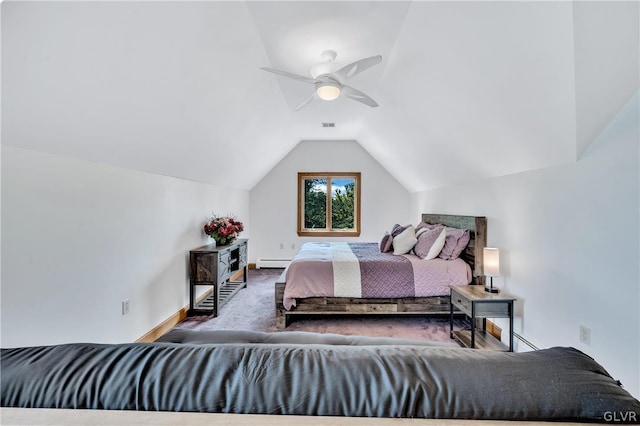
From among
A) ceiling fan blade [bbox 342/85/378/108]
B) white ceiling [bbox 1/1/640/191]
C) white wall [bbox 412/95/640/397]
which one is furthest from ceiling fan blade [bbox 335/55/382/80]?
white wall [bbox 412/95/640/397]

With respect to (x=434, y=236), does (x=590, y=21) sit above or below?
above

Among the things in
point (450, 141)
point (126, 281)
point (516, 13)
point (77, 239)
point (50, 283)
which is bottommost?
point (126, 281)

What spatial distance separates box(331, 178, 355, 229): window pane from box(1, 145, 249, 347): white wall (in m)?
3.60

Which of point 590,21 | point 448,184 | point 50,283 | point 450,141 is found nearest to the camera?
point 590,21

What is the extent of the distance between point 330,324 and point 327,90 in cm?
239

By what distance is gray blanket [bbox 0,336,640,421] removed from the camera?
2.20 feet

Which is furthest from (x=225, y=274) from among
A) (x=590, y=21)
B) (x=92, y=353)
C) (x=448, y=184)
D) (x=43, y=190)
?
Answer: (x=590, y=21)

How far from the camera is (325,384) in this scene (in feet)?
2.32

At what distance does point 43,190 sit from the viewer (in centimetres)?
160

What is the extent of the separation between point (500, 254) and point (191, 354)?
2.93m

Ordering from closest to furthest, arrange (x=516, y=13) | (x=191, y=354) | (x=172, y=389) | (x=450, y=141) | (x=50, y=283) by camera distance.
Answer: (x=172, y=389)
(x=191, y=354)
(x=516, y=13)
(x=50, y=283)
(x=450, y=141)

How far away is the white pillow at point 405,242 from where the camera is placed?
358 cm

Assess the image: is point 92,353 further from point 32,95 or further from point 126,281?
point 126,281

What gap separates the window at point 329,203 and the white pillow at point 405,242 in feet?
7.58
